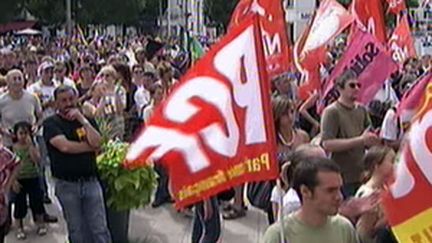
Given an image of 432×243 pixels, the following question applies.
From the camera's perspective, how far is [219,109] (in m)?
4.94

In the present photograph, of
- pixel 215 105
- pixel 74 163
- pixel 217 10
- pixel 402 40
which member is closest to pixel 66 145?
pixel 74 163

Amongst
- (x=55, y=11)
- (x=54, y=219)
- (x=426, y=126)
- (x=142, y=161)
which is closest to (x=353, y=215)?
(x=426, y=126)

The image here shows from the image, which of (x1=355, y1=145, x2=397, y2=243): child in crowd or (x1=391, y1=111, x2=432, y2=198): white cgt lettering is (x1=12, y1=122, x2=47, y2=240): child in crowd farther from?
(x1=391, y1=111, x2=432, y2=198): white cgt lettering

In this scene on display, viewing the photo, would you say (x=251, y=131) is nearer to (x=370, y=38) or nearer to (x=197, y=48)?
(x=370, y=38)

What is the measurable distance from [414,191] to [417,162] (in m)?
0.12

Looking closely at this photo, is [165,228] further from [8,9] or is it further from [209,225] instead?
[8,9]

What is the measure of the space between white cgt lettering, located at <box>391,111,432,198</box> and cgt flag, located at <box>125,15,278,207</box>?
898mm

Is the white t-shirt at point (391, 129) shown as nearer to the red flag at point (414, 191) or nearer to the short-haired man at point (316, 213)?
the short-haired man at point (316, 213)

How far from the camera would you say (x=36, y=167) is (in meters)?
9.49

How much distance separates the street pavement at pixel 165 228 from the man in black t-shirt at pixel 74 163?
1.76 meters

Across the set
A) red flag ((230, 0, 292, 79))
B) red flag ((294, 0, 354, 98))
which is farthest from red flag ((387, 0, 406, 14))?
red flag ((230, 0, 292, 79))

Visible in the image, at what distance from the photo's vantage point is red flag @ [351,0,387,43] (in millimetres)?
11570

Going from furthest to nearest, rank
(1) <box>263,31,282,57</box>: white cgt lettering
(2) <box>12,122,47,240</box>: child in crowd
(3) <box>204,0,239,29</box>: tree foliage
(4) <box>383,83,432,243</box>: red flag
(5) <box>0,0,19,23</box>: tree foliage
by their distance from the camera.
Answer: (3) <box>204,0,239,29</box>: tree foliage < (5) <box>0,0,19,23</box>: tree foliage < (1) <box>263,31,282,57</box>: white cgt lettering < (2) <box>12,122,47,240</box>: child in crowd < (4) <box>383,83,432,243</box>: red flag

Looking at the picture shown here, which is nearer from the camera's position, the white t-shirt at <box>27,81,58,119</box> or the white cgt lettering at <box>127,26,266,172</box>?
the white cgt lettering at <box>127,26,266,172</box>
